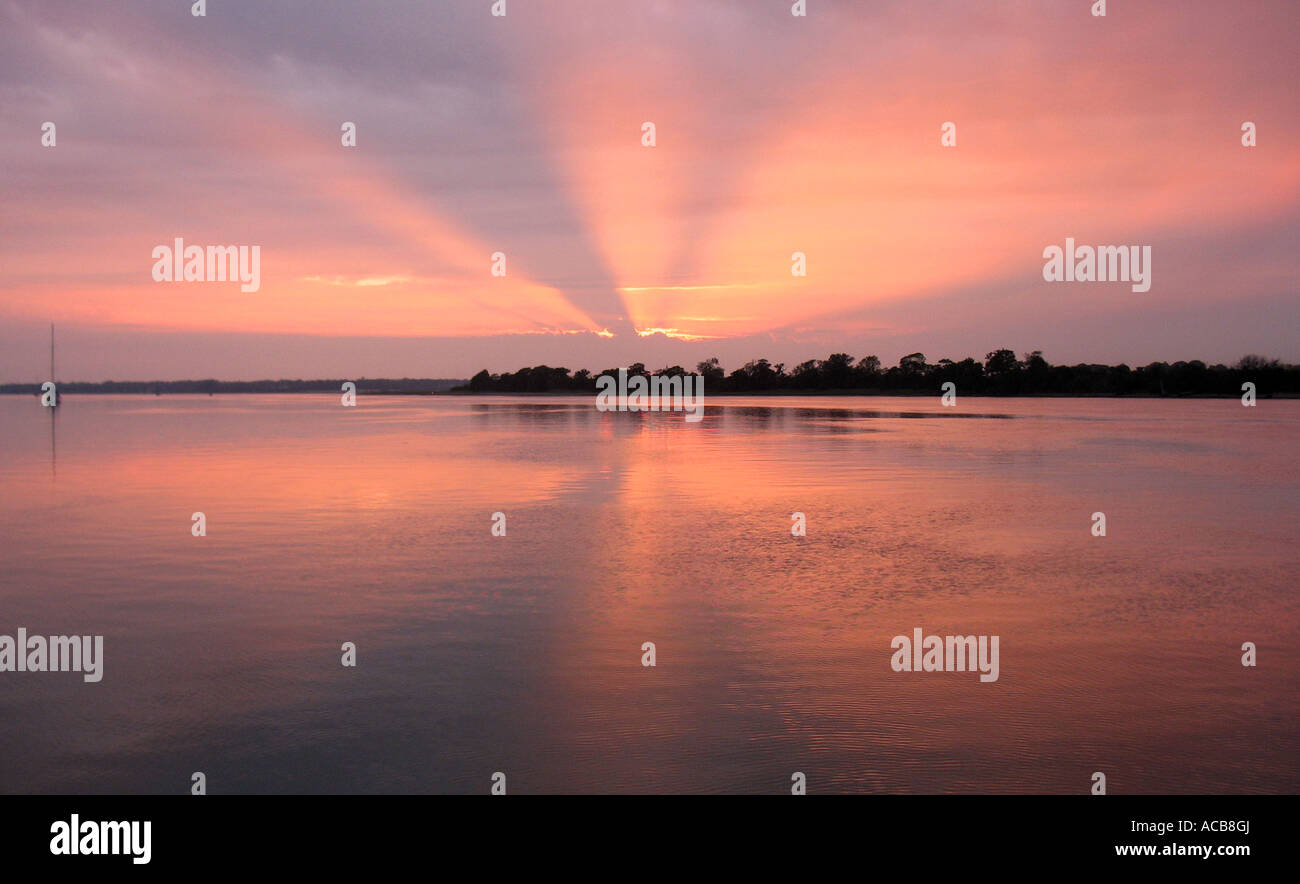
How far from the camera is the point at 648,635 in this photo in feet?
27.2

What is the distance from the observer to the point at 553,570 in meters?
11.0

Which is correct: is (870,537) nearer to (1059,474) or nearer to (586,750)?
(586,750)

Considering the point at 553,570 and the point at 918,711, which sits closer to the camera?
the point at 918,711

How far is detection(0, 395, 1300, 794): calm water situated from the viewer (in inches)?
220

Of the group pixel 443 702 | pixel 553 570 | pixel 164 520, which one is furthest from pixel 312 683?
pixel 164 520

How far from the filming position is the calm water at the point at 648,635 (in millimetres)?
5578

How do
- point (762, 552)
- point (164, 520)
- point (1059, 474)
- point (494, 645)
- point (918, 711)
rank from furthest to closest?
1. point (1059, 474)
2. point (164, 520)
3. point (762, 552)
4. point (494, 645)
5. point (918, 711)

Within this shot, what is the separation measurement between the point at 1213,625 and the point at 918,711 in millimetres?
4068
